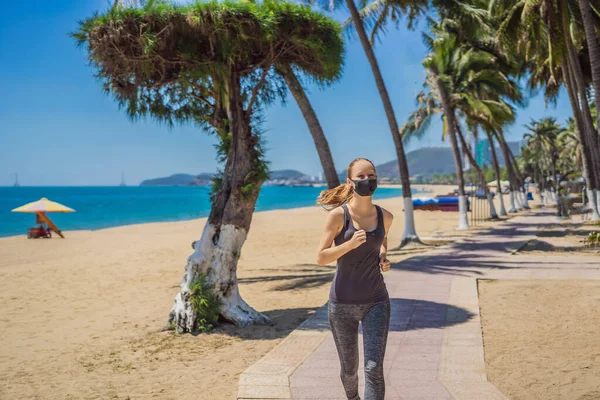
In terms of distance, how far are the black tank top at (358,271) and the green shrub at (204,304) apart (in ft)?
13.4

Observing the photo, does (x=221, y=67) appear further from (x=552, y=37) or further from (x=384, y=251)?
(x=552, y=37)

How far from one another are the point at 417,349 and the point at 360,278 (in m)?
2.51

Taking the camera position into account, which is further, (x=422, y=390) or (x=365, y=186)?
(x=422, y=390)

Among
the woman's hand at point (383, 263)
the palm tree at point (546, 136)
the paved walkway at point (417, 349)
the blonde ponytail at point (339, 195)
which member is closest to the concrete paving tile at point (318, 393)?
the paved walkway at point (417, 349)

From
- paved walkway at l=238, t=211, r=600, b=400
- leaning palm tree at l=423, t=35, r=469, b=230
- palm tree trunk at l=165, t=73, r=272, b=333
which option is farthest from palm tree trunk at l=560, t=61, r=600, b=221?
palm tree trunk at l=165, t=73, r=272, b=333

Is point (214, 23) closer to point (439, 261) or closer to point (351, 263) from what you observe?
point (351, 263)

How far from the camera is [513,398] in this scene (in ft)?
13.5

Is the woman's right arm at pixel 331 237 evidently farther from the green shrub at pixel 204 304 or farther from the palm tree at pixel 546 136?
the palm tree at pixel 546 136

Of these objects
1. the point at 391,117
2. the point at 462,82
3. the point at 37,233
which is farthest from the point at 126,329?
the point at 37,233

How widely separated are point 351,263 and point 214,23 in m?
4.67

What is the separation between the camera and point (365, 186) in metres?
3.23

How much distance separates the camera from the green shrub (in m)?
7.04

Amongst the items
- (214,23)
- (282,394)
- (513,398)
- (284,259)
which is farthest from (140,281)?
(513,398)

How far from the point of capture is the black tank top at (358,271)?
3.23 m
